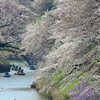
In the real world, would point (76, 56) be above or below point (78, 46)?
below

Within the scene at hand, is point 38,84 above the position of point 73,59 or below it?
below

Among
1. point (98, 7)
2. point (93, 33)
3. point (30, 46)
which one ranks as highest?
point (98, 7)

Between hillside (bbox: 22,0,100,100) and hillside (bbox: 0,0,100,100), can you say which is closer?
hillside (bbox: 0,0,100,100)

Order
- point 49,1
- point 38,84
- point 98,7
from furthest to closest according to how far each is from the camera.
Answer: point 49,1 → point 38,84 → point 98,7

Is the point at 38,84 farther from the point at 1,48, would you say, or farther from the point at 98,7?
the point at 1,48

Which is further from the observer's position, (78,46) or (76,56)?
(76,56)

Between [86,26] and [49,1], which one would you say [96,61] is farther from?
[49,1]

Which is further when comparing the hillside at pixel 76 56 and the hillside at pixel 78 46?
the hillside at pixel 78 46

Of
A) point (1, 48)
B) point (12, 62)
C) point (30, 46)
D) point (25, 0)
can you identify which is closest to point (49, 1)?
point (25, 0)

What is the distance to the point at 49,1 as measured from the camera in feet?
304

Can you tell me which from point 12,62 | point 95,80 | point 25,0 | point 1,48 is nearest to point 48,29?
point 95,80

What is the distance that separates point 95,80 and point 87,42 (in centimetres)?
311

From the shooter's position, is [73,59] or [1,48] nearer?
[73,59]

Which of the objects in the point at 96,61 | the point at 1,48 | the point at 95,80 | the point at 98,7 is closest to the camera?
the point at 95,80
